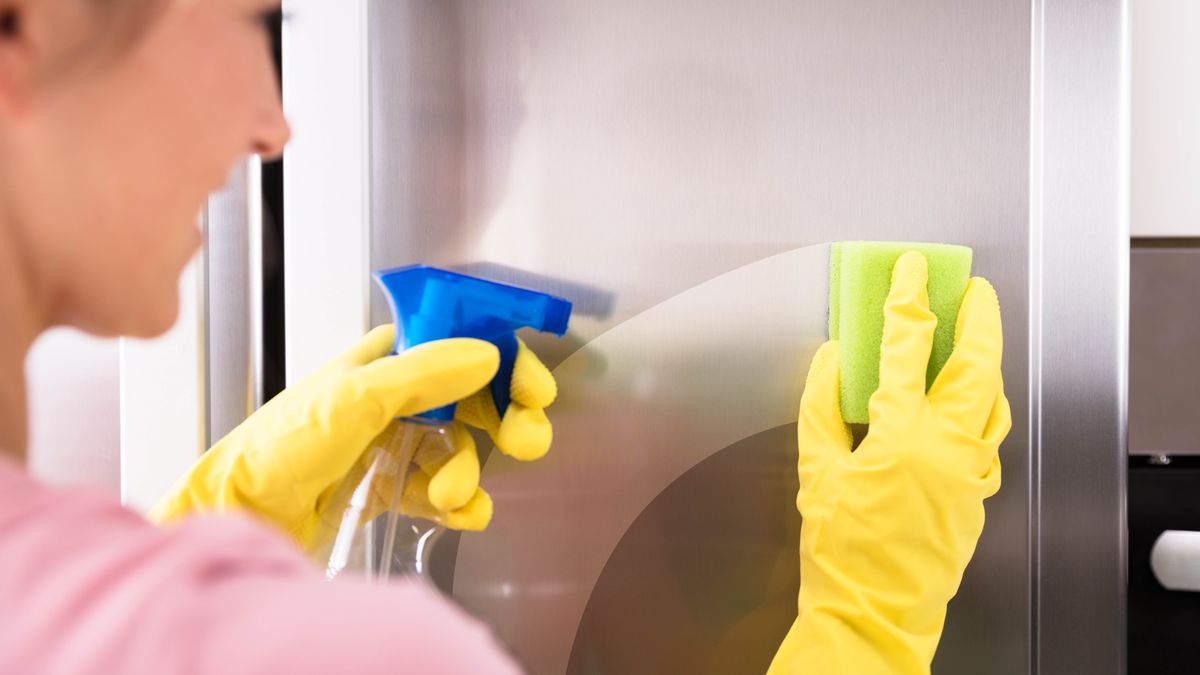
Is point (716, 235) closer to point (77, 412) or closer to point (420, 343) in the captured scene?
point (420, 343)

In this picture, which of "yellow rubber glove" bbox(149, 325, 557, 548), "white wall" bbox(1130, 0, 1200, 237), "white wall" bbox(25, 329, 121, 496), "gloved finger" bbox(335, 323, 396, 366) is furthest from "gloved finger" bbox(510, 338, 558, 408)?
"white wall" bbox(1130, 0, 1200, 237)

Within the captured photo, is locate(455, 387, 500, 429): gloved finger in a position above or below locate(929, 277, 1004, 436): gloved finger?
below

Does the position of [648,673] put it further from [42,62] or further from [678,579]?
[42,62]

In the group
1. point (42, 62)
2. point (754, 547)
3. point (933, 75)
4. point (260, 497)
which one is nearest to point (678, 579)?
point (754, 547)

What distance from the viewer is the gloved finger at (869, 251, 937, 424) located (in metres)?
0.65

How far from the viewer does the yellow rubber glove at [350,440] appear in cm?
60

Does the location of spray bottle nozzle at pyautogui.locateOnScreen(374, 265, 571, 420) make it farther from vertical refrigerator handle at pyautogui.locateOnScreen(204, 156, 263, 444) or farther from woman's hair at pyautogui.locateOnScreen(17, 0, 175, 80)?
woman's hair at pyautogui.locateOnScreen(17, 0, 175, 80)

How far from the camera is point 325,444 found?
0.60 meters

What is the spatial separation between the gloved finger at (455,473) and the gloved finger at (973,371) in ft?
1.08

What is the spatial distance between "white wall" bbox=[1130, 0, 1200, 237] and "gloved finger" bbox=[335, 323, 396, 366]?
1.87 feet

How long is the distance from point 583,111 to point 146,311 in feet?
1.51

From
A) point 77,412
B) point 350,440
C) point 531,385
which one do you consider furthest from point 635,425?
point 77,412

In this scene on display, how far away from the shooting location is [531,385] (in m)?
0.64

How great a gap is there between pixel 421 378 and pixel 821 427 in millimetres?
283
